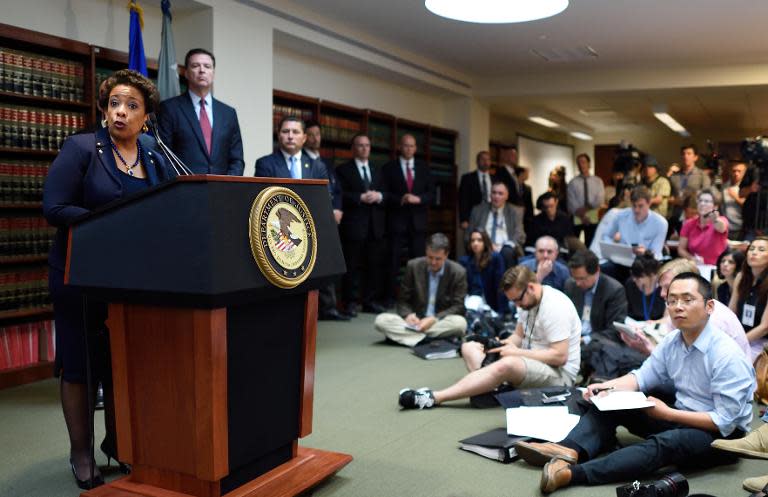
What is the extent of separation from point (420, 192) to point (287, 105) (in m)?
1.65

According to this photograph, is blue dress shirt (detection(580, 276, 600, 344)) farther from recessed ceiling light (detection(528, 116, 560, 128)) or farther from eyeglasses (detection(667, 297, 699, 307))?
recessed ceiling light (detection(528, 116, 560, 128))

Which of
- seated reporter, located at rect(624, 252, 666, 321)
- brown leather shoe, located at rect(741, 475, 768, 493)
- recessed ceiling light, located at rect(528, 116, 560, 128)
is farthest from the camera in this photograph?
recessed ceiling light, located at rect(528, 116, 560, 128)

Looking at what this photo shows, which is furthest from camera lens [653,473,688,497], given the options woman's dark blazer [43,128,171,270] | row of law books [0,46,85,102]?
row of law books [0,46,85,102]

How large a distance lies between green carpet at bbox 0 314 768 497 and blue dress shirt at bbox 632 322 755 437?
255 millimetres

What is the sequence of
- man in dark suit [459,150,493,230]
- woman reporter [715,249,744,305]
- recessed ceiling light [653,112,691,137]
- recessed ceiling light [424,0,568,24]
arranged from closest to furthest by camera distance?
woman reporter [715,249,744,305] < recessed ceiling light [424,0,568,24] < man in dark suit [459,150,493,230] < recessed ceiling light [653,112,691,137]

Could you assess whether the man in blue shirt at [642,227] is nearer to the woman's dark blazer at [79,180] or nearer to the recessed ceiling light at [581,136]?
the woman's dark blazer at [79,180]

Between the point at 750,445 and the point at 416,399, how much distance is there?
155 cm

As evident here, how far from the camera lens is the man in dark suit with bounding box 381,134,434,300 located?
23.5 ft

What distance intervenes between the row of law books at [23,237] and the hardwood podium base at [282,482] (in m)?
2.48

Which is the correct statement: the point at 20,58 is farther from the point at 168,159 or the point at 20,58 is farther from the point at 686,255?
the point at 686,255

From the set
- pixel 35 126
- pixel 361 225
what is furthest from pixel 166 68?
pixel 361 225

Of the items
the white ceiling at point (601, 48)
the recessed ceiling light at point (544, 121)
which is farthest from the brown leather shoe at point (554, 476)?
the recessed ceiling light at point (544, 121)

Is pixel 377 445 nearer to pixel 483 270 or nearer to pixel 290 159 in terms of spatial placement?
pixel 290 159

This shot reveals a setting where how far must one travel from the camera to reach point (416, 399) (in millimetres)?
3572
